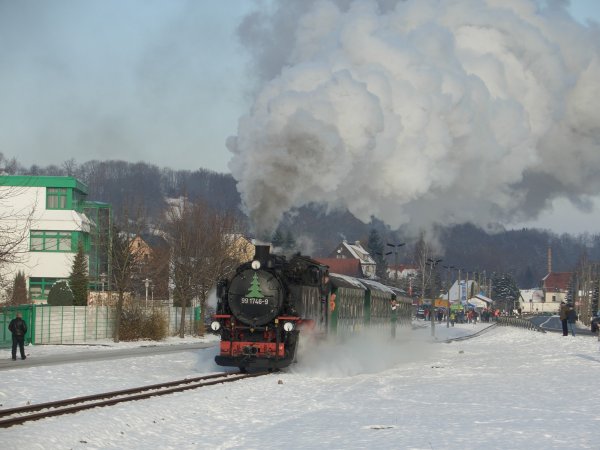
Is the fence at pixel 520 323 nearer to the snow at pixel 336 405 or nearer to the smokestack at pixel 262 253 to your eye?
the snow at pixel 336 405

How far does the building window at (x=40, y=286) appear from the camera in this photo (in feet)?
215

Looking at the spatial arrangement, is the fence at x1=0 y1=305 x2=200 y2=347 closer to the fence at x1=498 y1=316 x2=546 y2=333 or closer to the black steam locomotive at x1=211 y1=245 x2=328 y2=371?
the black steam locomotive at x1=211 y1=245 x2=328 y2=371

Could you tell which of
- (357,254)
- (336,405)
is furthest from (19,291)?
(357,254)

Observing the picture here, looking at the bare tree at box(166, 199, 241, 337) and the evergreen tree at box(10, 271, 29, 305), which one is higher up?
the bare tree at box(166, 199, 241, 337)

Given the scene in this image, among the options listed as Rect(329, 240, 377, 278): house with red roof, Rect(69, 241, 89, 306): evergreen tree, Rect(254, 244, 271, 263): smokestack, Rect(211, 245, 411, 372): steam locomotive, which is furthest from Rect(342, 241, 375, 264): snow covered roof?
Rect(254, 244, 271, 263): smokestack

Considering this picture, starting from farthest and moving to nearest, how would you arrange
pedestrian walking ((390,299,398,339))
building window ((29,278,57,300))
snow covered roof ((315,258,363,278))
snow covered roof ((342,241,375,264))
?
snow covered roof ((342,241,375,264)) → snow covered roof ((315,258,363,278)) → building window ((29,278,57,300)) → pedestrian walking ((390,299,398,339))

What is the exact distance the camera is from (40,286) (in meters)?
65.9

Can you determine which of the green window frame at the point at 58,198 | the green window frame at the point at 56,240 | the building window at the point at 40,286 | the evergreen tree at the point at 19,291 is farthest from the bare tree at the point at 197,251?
the building window at the point at 40,286

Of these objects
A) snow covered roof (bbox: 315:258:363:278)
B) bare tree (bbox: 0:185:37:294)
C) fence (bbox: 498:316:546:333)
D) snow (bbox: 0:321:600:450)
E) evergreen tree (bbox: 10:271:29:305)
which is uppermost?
snow covered roof (bbox: 315:258:363:278)

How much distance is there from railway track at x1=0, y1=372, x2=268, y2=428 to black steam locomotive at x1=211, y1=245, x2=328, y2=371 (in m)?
0.79

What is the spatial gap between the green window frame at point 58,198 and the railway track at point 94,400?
47.2 m

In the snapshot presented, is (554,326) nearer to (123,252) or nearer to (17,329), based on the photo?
(123,252)

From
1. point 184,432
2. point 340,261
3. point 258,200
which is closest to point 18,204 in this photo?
point 258,200

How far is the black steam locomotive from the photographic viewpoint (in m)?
22.5
